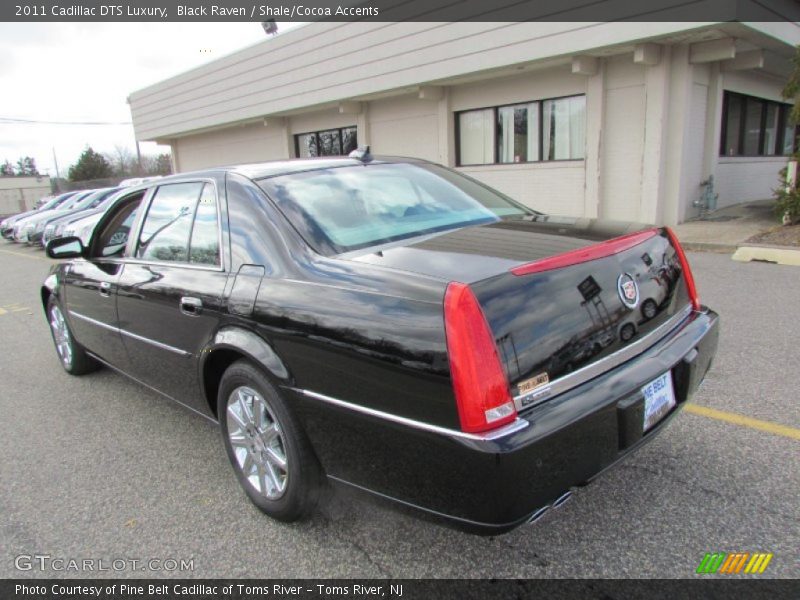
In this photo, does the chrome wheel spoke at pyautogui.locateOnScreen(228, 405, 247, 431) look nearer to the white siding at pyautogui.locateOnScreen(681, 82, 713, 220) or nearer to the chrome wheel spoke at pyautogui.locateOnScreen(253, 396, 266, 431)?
the chrome wheel spoke at pyautogui.locateOnScreen(253, 396, 266, 431)

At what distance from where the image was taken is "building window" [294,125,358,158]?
18.1m

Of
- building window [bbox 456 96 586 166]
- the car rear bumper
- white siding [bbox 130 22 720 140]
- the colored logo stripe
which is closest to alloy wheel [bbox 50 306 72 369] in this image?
the car rear bumper

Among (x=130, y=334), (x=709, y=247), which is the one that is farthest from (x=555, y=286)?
(x=709, y=247)

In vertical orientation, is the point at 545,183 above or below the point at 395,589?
above

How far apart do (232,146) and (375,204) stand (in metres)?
21.8

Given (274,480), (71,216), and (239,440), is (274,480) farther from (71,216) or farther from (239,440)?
(71,216)

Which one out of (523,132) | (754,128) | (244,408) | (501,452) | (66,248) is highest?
(523,132)

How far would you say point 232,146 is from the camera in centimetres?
2291

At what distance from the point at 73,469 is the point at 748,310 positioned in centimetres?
583

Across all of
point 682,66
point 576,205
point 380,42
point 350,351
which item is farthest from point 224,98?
point 350,351

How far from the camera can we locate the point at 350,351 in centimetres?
210

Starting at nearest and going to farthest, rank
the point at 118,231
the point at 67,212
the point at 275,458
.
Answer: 1. the point at 275,458
2. the point at 118,231
3. the point at 67,212

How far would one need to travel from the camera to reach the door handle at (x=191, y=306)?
112 inches

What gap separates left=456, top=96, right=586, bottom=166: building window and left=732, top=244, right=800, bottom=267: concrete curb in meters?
4.74
